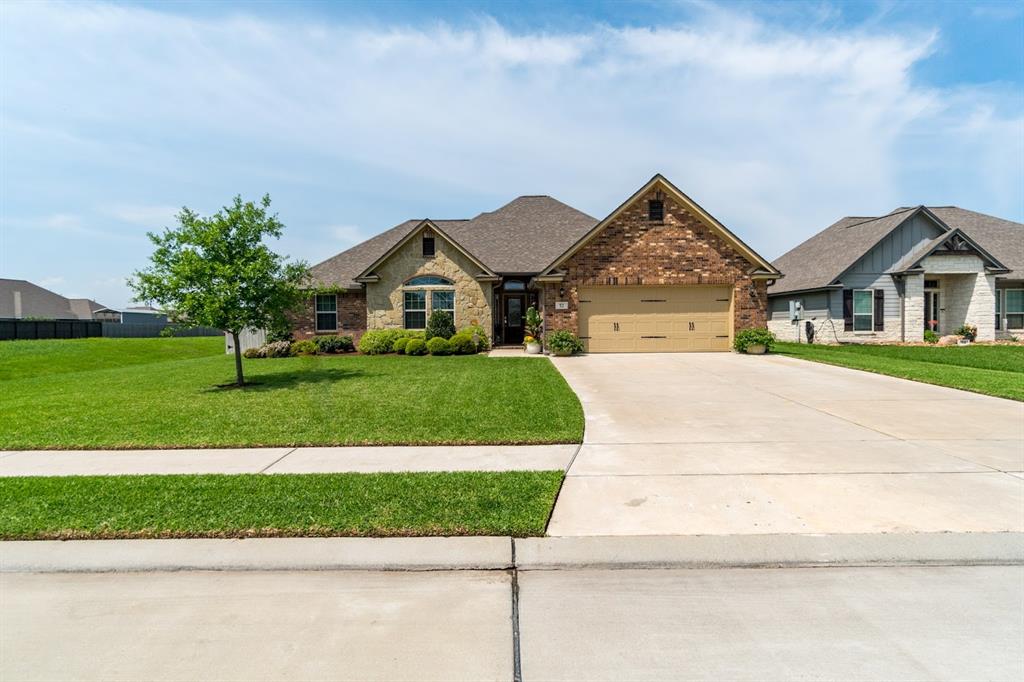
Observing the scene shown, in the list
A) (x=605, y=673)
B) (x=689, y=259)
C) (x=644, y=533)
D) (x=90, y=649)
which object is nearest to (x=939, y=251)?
(x=689, y=259)

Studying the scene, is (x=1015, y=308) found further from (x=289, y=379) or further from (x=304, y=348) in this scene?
(x=304, y=348)

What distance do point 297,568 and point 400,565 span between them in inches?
30.3

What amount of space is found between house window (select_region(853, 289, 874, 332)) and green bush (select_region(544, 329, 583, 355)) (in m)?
14.1

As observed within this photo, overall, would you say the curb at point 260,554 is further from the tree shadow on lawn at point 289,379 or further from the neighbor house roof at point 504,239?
the neighbor house roof at point 504,239

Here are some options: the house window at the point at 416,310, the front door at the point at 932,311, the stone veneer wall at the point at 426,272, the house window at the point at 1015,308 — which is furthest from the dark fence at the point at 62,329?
the house window at the point at 1015,308

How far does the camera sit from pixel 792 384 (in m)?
12.0

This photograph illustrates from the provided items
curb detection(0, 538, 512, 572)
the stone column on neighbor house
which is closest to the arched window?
curb detection(0, 538, 512, 572)

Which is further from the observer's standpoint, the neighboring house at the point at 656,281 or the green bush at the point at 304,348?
the green bush at the point at 304,348

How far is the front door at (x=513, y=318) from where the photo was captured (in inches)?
963

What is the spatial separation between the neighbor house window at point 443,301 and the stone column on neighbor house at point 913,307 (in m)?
20.6

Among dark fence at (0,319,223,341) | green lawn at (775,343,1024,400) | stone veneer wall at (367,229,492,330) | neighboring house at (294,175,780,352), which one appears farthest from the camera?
dark fence at (0,319,223,341)

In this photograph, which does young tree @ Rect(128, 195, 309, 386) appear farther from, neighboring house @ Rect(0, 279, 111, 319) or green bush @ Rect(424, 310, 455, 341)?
neighboring house @ Rect(0, 279, 111, 319)

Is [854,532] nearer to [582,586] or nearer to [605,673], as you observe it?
[582,586]

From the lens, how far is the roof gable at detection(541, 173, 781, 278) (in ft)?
64.9
